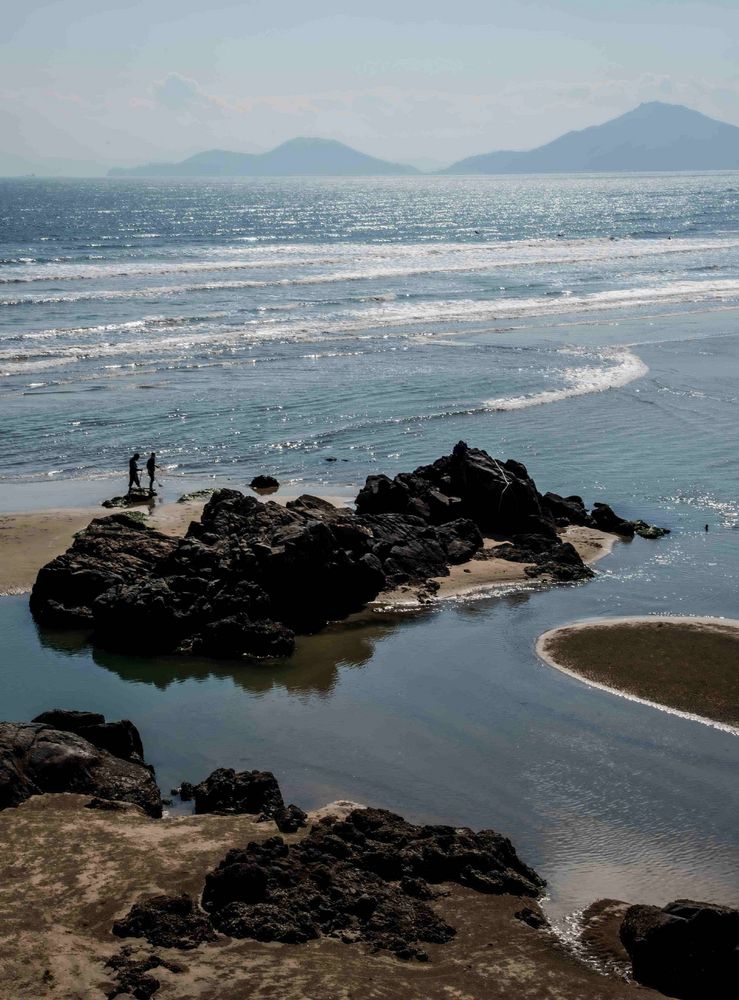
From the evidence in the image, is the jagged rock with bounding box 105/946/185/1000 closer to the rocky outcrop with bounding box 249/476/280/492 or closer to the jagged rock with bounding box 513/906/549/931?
the jagged rock with bounding box 513/906/549/931

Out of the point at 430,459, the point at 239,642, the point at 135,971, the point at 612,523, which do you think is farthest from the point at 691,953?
the point at 430,459

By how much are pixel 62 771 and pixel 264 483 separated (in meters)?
18.4

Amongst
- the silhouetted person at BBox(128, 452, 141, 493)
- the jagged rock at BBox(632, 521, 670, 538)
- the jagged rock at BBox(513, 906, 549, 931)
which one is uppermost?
the silhouetted person at BBox(128, 452, 141, 493)

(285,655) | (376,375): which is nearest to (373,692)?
(285,655)

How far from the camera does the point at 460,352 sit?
5909 cm

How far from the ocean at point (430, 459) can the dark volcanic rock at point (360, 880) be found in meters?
1.08

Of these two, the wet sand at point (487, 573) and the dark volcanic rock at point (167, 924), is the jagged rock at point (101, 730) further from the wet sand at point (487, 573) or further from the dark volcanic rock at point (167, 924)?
the wet sand at point (487, 573)

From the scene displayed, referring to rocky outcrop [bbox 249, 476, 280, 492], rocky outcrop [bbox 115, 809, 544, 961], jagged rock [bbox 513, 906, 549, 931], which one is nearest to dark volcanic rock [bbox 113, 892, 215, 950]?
rocky outcrop [bbox 115, 809, 544, 961]

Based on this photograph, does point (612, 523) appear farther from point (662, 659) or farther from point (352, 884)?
point (352, 884)

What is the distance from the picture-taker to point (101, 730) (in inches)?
755

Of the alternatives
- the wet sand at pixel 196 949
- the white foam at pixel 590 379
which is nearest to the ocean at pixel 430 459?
the white foam at pixel 590 379

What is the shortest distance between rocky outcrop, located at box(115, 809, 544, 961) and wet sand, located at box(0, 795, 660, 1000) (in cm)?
21

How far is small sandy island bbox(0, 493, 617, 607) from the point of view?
27.8 meters

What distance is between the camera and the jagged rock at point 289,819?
16.8 meters
